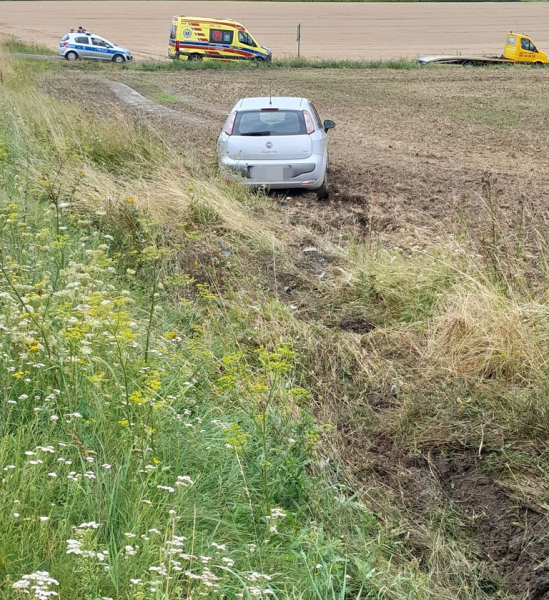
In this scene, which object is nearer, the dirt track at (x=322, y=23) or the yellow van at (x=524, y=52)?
the yellow van at (x=524, y=52)

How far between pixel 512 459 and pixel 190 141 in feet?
39.5

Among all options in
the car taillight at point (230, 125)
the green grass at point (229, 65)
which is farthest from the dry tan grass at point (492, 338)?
the green grass at point (229, 65)

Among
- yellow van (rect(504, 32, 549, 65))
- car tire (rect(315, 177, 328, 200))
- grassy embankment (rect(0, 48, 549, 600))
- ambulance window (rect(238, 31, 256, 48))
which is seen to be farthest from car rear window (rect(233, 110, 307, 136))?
ambulance window (rect(238, 31, 256, 48))

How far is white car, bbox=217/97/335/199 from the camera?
432 inches

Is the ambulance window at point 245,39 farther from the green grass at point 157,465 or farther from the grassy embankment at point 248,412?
the green grass at point 157,465

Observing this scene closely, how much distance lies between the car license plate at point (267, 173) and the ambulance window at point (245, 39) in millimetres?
34914

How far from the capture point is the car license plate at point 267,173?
10969 millimetres

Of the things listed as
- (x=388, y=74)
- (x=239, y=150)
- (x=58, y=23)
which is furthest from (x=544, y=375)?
A: (x=58, y=23)

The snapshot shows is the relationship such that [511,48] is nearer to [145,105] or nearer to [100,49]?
[100,49]

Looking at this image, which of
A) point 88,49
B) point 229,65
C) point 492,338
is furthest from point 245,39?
point 492,338

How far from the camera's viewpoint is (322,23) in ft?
234

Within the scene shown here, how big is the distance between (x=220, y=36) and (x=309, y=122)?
112ft

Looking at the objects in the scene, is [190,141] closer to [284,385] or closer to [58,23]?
[284,385]

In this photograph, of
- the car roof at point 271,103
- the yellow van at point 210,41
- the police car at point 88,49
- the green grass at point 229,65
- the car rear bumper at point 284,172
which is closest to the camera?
the car rear bumper at point 284,172
